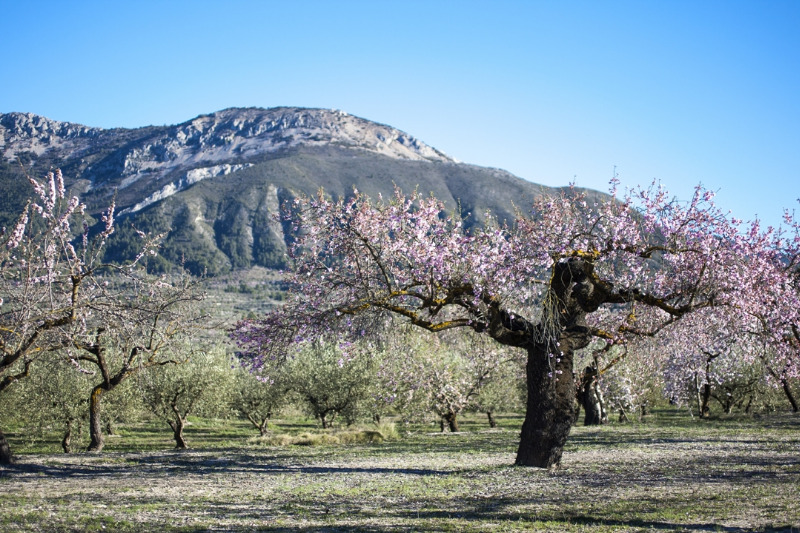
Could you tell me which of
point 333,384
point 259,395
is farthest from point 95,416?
point 333,384

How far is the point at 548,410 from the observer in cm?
1527

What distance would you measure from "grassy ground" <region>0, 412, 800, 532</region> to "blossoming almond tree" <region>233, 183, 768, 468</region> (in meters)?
2.89

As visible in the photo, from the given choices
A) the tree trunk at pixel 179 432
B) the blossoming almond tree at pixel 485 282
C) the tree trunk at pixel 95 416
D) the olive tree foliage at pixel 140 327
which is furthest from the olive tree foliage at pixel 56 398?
the blossoming almond tree at pixel 485 282

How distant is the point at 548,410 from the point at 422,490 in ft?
13.6

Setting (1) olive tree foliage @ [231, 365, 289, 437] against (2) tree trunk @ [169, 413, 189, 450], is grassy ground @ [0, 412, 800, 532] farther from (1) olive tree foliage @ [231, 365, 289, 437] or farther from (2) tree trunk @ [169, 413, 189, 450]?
(1) olive tree foliage @ [231, 365, 289, 437]

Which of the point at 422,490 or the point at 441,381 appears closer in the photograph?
the point at 422,490

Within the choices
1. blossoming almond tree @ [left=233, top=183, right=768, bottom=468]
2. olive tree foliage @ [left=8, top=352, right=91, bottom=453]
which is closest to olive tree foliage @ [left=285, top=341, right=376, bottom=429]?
olive tree foliage @ [left=8, top=352, right=91, bottom=453]

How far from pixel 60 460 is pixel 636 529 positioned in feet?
56.8

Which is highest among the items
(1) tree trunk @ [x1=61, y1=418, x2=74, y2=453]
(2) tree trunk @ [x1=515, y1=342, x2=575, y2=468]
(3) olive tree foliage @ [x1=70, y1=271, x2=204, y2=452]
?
(3) olive tree foliage @ [x1=70, y1=271, x2=204, y2=452]

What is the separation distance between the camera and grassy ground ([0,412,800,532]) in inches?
367

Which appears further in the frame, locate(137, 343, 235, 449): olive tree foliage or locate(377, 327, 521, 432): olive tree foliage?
locate(377, 327, 521, 432): olive tree foliage

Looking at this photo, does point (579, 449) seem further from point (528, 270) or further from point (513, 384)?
point (513, 384)

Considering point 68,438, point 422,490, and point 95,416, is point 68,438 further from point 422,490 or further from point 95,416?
point 422,490

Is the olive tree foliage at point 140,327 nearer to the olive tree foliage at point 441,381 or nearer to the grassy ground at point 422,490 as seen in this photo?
the grassy ground at point 422,490
